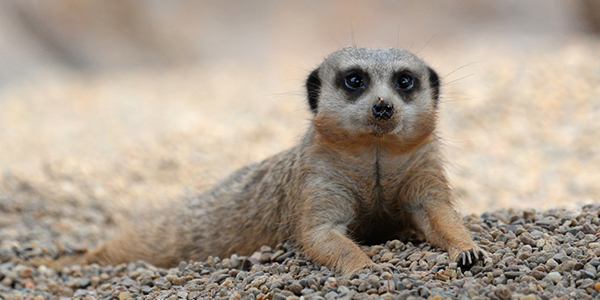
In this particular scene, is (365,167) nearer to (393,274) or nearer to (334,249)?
(334,249)

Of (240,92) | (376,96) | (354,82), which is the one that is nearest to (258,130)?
(240,92)

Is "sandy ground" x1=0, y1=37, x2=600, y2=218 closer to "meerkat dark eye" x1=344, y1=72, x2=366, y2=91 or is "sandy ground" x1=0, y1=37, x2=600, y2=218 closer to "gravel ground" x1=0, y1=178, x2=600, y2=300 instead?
"gravel ground" x1=0, y1=178, x2=600, y2=300

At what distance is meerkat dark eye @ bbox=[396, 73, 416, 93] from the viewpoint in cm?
333

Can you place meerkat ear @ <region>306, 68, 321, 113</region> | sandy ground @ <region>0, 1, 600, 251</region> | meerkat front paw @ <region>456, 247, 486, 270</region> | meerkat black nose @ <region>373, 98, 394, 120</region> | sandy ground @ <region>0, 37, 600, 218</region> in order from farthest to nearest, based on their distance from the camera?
sandy ground @ <region>0, 1, 600, 251</region> → sandy ground @ <region>0, 37, 600, 218</region> → meerkat ear @ <region>306, 68, 321, 113</region> → meerkat black nose @ <region>373, 98, 394, 120</region> → meerkat front paw @ <region>456, 247, 486, 270</region>

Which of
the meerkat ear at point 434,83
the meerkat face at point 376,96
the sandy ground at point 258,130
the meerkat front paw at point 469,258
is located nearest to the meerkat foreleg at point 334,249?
the meerkat front paw at point 469,258

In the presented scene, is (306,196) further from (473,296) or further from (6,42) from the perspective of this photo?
(6,42)

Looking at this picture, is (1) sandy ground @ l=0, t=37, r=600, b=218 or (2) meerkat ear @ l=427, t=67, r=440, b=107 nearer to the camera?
(2) meerkat ear @ l=427, t=67, r=440, b=107

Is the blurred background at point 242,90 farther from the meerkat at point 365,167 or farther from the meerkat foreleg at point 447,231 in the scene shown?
the meerkat foreleg at point 447,231

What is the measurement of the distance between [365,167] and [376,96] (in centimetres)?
Result: 44

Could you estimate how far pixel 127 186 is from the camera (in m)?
6.47

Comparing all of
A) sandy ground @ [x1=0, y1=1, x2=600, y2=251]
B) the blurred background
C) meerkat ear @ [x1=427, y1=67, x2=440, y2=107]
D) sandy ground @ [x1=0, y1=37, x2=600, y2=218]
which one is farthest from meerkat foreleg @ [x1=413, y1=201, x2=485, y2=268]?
sandy ground @ [x1=0, y1=37, x2=600, y2=218]

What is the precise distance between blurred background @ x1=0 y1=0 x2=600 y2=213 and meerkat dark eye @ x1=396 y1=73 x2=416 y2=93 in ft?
1.63

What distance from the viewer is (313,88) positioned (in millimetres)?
3662

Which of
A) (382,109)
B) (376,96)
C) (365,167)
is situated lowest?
(365,167)
